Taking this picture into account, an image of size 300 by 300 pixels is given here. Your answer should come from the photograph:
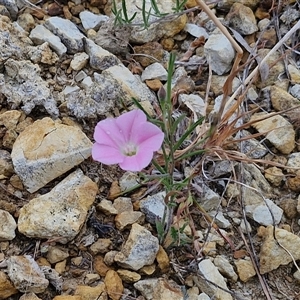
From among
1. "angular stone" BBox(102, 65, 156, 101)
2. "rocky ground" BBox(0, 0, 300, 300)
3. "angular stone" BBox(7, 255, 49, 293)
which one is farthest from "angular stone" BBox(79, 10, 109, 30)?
"angular stone" BBox(7, 255, 49, 293)

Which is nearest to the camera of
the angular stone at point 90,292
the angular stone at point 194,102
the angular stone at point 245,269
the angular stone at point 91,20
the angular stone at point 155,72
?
the angular stone at point 90,292

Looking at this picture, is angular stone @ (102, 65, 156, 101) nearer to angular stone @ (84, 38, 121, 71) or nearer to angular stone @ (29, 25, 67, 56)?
angular stone @ (84, 38, 121, 71)

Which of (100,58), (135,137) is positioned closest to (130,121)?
(135,137)

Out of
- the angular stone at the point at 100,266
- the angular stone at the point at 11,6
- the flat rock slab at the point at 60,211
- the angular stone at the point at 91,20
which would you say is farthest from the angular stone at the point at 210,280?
the angular stone at the point at 11,6

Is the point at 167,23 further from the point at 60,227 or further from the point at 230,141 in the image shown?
the point at 60,227

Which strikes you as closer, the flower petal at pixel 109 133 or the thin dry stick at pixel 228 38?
the thin dry stick at pixel 228 38

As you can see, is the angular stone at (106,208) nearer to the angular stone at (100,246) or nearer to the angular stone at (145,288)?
the angular stone at (100,246)
